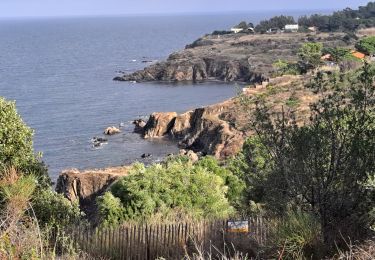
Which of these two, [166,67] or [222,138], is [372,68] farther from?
[166,67]

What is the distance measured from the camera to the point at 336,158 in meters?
9.53

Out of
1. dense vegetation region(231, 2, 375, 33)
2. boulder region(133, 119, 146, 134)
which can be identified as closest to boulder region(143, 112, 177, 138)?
boulder region(133, 119, 146, 134)

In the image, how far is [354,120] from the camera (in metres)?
9.37

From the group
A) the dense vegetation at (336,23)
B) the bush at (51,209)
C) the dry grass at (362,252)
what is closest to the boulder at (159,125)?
the bush at (51,209)

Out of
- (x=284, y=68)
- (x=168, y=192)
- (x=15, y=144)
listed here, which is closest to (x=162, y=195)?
(x=168, y=192)

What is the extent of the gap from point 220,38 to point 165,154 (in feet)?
322

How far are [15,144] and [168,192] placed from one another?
6146 millimetres

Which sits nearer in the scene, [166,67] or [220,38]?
[166,67]

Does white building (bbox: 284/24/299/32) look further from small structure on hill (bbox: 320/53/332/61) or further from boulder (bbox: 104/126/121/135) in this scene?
A: boulder (bbox: 104/126/121/135)

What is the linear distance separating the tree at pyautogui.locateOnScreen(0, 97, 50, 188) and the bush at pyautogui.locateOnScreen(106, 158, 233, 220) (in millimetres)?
4008

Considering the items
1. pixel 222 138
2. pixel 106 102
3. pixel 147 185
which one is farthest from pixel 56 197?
pixel 106 102

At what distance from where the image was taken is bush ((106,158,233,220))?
58.1 feet

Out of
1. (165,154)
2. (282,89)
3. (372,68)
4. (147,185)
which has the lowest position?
(165,154)

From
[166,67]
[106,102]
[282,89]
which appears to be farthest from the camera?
[166,67]
